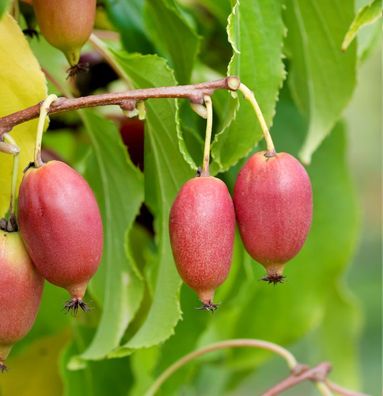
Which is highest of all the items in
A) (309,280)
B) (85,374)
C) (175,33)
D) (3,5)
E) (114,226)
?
(3,5)

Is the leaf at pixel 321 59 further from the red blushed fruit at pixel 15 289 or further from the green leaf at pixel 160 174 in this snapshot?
the red blushed fruit at pixel 15 289

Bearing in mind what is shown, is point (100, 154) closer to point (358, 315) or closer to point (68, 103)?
point (68, 103)

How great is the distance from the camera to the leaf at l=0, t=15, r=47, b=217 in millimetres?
734

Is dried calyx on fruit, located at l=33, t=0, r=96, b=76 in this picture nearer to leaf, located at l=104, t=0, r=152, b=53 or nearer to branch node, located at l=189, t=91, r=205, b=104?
branch node, located at l=189, t=91, r=205, b=104

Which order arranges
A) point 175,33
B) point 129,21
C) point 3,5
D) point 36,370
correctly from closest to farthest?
point 3,5 < point 175,33 < point 129,21 < point 36,370

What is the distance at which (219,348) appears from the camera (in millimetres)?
960

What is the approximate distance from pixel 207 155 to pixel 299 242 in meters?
0.08

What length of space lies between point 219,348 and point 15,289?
35 cm

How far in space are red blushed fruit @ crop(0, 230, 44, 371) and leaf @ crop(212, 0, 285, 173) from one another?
161 millimetres

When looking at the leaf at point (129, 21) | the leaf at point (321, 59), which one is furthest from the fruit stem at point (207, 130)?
the leaf at point (129, 21)

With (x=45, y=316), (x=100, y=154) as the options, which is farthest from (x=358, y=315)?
(x=100, y=154)

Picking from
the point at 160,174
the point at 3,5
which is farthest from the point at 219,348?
the point at 3,5

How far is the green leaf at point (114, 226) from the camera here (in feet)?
2.85

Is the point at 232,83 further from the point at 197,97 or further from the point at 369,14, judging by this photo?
the point at 369,14
